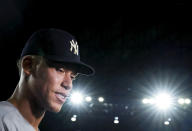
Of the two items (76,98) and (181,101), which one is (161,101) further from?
(76,98)

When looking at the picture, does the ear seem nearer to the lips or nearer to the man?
the man

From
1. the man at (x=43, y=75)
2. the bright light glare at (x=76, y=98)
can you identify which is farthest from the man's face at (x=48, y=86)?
the bright light glare at (x=76, y=98)

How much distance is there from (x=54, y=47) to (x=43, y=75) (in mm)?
171

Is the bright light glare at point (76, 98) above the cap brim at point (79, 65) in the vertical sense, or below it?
above

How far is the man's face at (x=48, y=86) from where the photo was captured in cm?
149

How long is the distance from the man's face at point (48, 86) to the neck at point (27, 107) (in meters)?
0.05

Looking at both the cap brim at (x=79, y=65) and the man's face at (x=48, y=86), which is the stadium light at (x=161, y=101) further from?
the man's face at (x=48, y=86)

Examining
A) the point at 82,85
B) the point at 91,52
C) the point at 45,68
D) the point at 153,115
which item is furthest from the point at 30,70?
the point at 153,115

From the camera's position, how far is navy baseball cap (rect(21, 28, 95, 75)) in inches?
58.7

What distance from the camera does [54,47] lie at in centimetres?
150

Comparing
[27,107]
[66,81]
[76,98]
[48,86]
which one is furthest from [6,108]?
[76,98]

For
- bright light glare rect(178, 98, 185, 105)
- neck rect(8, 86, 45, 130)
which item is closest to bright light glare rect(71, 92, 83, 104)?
bright light glare rect(178, 98, 185, 105)

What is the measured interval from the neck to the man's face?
1.9 inches

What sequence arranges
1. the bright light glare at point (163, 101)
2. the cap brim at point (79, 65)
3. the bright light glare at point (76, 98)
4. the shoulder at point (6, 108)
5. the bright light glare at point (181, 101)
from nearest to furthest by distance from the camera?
the shoulder at point (6, 108), the cap brim at point (79, 65), the bright light glare at point (181, 101), the bright light glare at point (163, 101), the bright light glare at point (76, 98)
